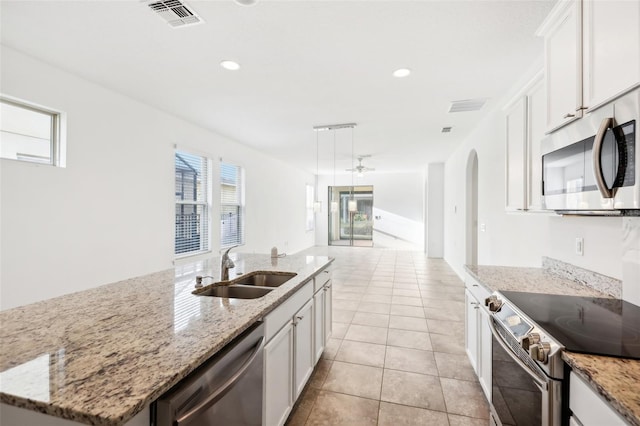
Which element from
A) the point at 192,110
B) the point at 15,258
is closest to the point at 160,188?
the point at 192,110

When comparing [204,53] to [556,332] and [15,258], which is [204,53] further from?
[556,332]

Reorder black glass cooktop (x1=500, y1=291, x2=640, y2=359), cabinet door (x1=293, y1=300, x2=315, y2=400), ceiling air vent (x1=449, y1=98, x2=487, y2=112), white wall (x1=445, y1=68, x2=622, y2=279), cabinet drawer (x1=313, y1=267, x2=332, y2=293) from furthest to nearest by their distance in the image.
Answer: ceiling air vent (x1=449, y1=98, x2=487, y2=112)
cabinet drawer (x1=313, y1=267, x2=332, y2=293)
cabinet door (x1=293, y1=300, x2=315, y2=400)
white wall (x1=445, y1=68, x2=622, y2=279)
black glass cooktop (x1=500, y1=291, x2=640, y2=359)

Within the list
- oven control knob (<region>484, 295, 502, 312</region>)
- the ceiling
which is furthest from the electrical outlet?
the ceiling

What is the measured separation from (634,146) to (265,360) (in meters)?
1.84

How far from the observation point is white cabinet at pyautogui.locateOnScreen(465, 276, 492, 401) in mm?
1877

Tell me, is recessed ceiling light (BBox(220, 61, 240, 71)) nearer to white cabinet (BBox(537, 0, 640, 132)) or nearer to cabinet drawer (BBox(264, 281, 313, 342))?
cabinet drawer (BBox(264, 281, 313, 342))

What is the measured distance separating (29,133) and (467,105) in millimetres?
4676

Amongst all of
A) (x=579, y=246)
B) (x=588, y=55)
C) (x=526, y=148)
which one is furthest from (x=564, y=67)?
(x=579, y=246)

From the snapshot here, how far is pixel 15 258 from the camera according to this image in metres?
2.42

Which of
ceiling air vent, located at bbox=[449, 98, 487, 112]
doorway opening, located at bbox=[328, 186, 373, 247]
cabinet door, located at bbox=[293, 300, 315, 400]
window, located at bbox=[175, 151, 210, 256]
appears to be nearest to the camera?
cabinet door, located at bbox=[293, 300, 315, 400]

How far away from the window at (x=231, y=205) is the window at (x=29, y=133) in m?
2.55

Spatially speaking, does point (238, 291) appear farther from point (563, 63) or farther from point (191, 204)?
point (191, 204)

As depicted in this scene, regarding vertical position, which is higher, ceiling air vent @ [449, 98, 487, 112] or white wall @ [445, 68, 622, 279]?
ceiling air vent @ [449, 98, 487, 112]

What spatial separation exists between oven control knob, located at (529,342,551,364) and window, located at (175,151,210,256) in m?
4.31
